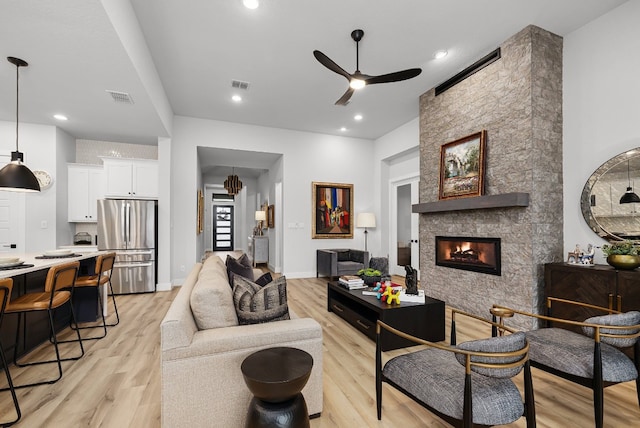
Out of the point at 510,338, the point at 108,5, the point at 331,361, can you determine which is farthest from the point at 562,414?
the point at 108,5

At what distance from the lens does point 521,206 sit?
10.9 feet

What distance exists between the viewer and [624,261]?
8.59 ft

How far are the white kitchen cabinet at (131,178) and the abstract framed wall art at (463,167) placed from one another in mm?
4980

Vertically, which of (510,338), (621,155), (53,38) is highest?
(53,38)

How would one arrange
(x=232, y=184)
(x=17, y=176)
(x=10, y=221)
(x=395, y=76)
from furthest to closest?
(x=232, y=184)
(x=10, y=221)
(x=395, y=76)
(x=17, y=176)

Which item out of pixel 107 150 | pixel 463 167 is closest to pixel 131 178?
pixel 107 150

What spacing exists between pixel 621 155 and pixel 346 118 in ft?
13.5

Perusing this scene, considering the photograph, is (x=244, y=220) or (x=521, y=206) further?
(x=244, y=220)

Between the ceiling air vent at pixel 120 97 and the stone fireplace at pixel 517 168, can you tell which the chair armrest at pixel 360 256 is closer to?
the stone fireplace at pixel 517 168

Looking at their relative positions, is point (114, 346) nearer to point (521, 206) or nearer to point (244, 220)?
point (521, 206)

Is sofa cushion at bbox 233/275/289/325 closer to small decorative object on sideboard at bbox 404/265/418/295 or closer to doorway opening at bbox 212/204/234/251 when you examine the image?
small decorative object on sideboard at bbox 404/265/418/295

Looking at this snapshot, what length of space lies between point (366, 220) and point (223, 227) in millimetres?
9004

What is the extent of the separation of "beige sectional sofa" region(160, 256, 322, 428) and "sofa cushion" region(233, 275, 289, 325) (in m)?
0.05

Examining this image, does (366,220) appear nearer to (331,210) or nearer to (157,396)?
(331,210)
